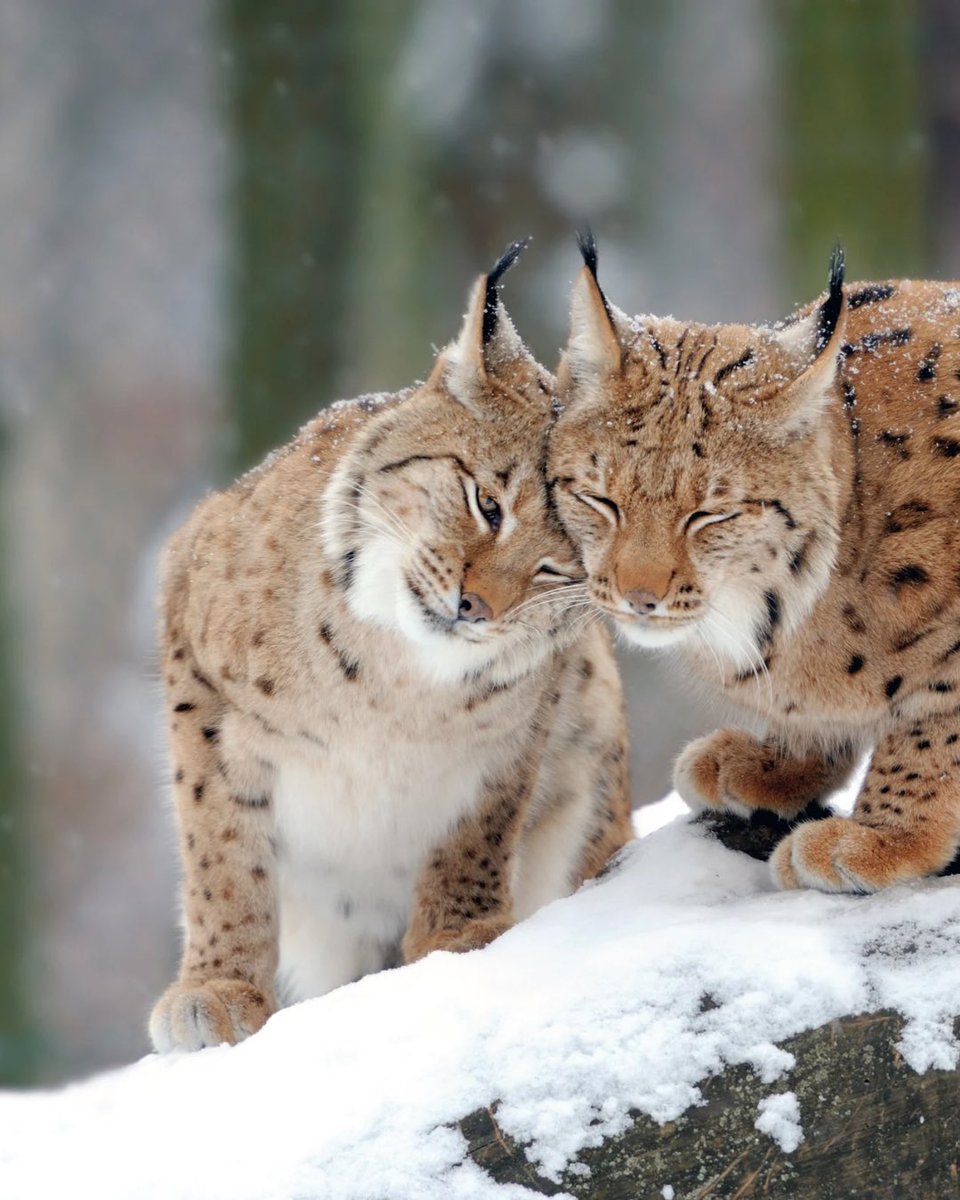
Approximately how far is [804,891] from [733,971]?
1.86 feet

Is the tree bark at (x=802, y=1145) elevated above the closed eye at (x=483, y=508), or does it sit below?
below

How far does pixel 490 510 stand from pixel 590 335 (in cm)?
46

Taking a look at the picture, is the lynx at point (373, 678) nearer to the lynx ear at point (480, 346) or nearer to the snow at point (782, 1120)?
the lynx ear at point (480, 346)

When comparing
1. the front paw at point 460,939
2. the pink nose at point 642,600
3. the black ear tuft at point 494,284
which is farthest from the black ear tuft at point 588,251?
the front paw at point 460,939

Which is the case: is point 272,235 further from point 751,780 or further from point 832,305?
point 832,305

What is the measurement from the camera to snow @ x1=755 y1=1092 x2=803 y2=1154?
10.9 feet

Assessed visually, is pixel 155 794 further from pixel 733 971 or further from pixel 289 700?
pixel 733 971

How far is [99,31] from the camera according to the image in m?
12.1

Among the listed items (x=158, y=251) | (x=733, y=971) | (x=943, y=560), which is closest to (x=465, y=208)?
(x=158, y=251)

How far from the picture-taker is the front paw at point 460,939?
4.60 meters

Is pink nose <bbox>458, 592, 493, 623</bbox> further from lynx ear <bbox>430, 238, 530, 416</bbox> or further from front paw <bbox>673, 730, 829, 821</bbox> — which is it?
front paw <bbox>673, 730, 829, 821</bbox>

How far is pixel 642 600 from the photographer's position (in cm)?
380

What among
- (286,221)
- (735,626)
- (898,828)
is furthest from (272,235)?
(898,828)

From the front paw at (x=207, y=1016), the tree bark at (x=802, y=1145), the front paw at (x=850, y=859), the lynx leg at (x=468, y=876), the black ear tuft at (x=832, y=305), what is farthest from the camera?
the lynx leg at (x=468, y=876)
